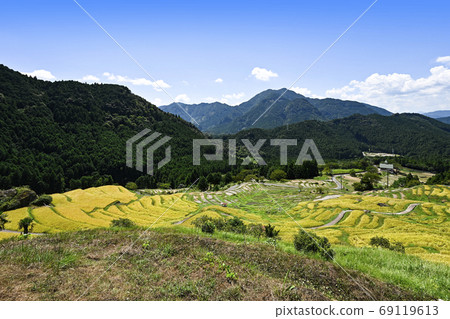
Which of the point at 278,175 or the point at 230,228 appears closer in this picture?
the point at 230,228

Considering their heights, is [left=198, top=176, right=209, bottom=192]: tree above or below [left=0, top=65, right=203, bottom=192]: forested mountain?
below

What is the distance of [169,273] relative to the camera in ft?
26.6

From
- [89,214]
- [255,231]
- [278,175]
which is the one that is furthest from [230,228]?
[278,175]

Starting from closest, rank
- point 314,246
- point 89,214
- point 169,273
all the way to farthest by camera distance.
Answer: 1. point 169,273
2. point 314,246
3. point 89,214

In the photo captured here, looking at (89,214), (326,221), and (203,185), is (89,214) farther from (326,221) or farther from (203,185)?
(203,185)

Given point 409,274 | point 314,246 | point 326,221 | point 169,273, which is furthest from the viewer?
point 326,221

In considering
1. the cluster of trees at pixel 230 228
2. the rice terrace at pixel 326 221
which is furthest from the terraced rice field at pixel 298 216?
the cluster of trees at pixel 230 228

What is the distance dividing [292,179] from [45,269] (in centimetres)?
13632

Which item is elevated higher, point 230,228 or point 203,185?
point 230,228

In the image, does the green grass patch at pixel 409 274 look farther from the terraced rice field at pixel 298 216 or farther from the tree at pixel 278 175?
the tree at pixel 278 175

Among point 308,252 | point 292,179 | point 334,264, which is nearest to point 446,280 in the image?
point 334,264

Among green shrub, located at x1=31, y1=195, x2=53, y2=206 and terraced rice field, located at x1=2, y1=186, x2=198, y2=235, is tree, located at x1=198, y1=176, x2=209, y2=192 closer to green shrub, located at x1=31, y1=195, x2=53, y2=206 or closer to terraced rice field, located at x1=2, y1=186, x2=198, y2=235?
terraced rice field, located at x1=2, y1=186, x2=198, y2=235

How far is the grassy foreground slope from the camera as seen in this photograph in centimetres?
669
